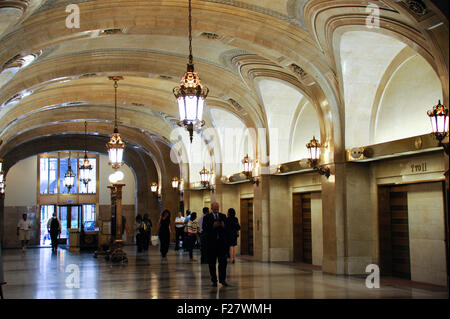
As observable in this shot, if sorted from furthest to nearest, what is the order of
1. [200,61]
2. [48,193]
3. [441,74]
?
[48,193] → [200,61] → [441,74]

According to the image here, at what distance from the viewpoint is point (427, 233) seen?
9250 mm

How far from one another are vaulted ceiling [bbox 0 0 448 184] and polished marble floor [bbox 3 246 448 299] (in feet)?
9.35

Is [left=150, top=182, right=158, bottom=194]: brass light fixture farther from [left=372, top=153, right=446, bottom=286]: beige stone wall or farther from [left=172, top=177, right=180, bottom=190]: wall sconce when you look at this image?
[left=372, top=153, right=446, bottom=286]: beige stone wall

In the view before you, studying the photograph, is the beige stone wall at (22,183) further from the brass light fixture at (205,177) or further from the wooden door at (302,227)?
the wooden door at (302,227)

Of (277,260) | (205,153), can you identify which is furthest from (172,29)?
(205,153)

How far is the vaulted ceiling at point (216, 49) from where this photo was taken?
8117mm

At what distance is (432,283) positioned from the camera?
9.05 m

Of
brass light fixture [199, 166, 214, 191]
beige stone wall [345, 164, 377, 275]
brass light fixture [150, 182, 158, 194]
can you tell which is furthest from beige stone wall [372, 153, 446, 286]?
brass light fixture [150, 182, 158, 194]

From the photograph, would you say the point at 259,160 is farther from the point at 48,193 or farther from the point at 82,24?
the point at 48,193

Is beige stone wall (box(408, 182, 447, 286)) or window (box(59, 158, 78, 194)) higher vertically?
window (box(59, 158, 78, 194))

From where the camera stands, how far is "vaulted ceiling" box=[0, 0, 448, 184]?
8.12 meters

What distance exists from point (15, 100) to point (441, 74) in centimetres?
1080

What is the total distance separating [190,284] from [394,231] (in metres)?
4.16

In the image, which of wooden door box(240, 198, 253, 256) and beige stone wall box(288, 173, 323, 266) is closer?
beige stone wall box(288, 173, 323, 266)
